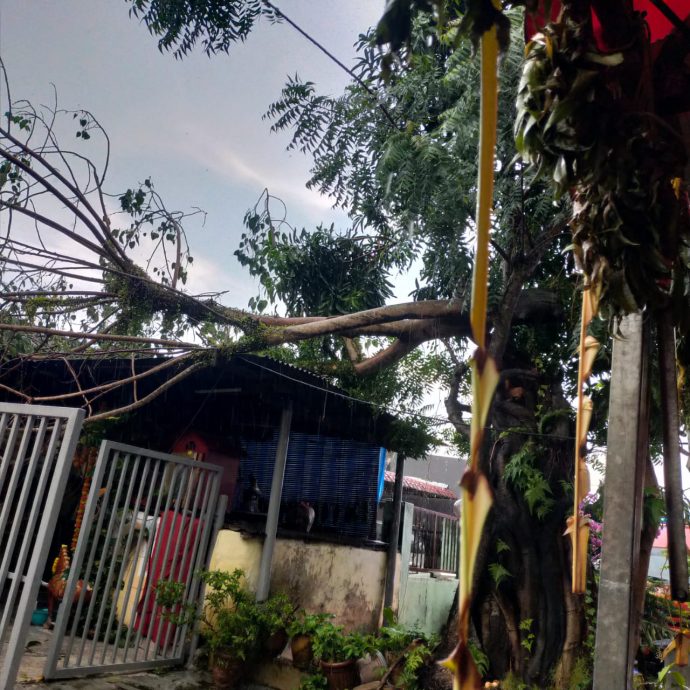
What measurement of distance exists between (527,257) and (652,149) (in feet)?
16.7

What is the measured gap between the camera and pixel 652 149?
4.38 ft

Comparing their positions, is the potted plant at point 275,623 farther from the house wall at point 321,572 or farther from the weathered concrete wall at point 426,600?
the weathered concrete wall at point 426,600

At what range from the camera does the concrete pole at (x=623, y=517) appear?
1.61 meters

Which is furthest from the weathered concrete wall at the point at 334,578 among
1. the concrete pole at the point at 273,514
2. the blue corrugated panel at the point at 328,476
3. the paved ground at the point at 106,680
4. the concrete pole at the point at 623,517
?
the concrete pole at the point at 623,517

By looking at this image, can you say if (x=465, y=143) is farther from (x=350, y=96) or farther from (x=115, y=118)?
(x=115, y=118)

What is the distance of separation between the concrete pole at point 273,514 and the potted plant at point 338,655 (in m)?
0.87

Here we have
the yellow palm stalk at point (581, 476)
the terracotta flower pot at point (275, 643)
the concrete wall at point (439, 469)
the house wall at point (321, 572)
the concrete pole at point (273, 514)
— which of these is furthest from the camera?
the concrete wall at point (439, 469)

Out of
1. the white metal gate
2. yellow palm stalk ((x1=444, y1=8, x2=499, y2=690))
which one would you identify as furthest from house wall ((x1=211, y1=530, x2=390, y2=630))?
yellow palm stalk ((x1=444, y1=8, x2=499, y2=690))

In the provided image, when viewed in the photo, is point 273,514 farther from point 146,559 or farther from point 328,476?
point 328,476

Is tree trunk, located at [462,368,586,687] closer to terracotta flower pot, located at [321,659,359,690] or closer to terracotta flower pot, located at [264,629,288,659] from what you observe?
terracotta flower pot, located at [321,659,359,690]

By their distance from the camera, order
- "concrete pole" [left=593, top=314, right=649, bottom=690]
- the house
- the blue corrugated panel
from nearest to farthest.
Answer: "concrete pole" [left=593, top=314, right=649, bottom=690] → the house → the blue corrugated panel

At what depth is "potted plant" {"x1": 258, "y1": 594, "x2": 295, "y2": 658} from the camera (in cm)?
614

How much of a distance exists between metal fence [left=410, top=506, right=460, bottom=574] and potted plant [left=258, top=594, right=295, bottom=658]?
12.3 feet

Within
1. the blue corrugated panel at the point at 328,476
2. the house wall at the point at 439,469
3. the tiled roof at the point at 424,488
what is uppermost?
the house wall at the point at 439,469
